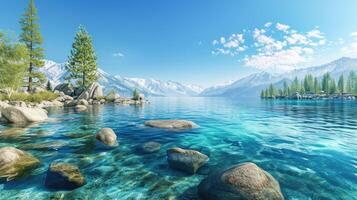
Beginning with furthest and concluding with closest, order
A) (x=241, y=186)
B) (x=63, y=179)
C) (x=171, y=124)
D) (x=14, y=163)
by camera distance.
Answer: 1. (x=171, y=124)
2. (x=14, y=163)
3. (x=63, y=179)
4. (x=241, y=186)

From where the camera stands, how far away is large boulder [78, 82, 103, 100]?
63062 millimetres

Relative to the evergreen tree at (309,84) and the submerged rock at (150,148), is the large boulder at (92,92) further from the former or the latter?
the evergreen tree at (309,84)

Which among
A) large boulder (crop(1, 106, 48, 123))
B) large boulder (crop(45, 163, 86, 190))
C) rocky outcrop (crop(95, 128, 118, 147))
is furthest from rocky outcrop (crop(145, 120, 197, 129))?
large boulder (crop(1, 106, 48, 123))

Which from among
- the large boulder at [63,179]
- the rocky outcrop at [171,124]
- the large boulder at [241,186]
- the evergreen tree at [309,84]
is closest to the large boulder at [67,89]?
the rocky outcrop at [171,124]

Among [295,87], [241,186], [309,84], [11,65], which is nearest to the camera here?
[241,186]

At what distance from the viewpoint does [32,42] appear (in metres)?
49.9

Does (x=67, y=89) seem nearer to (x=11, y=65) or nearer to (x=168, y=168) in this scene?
(x=11, y=65)

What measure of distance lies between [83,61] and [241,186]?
231ft

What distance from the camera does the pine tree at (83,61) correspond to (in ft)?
213

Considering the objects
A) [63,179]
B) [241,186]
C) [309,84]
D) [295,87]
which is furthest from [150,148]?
[295,87]

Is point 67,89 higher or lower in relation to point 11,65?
lower

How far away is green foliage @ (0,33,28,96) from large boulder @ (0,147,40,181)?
3993 centimetres

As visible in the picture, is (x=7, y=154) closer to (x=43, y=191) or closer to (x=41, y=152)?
(x=41, y=152)

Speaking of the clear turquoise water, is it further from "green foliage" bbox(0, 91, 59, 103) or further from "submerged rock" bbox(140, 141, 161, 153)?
"green foliage" bbox(0, 91, 59, 103)
